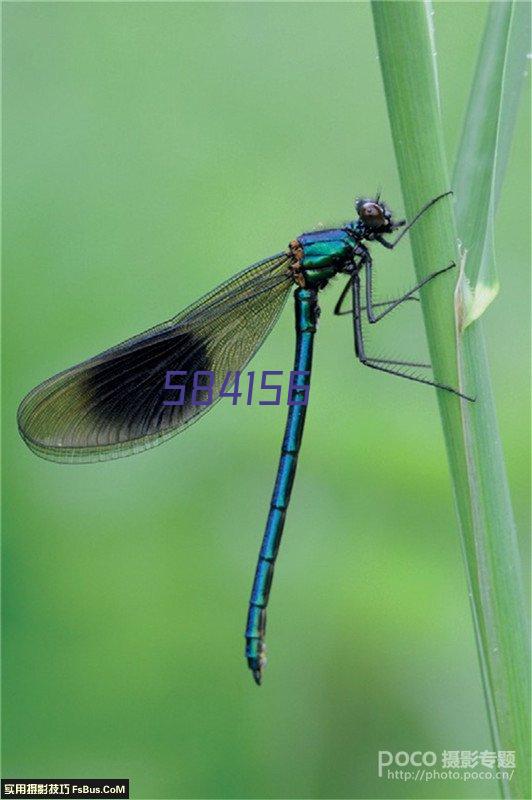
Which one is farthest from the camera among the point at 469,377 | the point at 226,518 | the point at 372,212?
the point at 226,518

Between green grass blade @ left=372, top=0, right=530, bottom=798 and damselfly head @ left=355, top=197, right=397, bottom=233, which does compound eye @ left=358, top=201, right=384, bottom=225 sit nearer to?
damselfly head @ left=355, top=197, right=397, bottom=233

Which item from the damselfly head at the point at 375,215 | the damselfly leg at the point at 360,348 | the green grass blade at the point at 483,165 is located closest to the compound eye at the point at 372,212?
the damselfly head at the point at 375,215

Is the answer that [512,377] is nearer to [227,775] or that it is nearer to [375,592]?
[375,592]

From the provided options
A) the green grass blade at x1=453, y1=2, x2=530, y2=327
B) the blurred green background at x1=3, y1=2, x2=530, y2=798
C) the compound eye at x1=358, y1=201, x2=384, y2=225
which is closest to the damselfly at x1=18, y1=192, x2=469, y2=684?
the compound eye at x1=358, y1=201, x2=384, y2=225

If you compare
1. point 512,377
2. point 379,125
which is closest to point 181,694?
point 512,377

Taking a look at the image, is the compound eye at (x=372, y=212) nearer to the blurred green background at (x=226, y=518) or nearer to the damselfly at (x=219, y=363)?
the damselfly at (x=219, y=363)

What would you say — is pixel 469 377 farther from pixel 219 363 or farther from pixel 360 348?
pixel 219 363


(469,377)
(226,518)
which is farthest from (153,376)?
(469,377)
